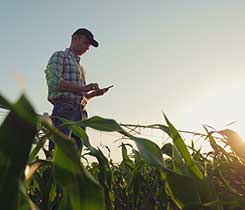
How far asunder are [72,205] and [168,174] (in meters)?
0.16

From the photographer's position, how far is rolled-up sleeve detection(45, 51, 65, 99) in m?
3.56

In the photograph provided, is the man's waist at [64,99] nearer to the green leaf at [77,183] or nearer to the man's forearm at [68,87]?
the man's forearm at [68,87]

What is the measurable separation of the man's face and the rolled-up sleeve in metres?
0.28

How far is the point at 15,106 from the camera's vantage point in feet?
1.16

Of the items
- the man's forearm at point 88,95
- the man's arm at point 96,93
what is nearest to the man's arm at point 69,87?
the man's arm at point 96,93

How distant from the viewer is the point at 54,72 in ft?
11.8

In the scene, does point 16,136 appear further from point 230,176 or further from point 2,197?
point 230,176

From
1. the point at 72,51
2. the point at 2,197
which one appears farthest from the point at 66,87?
the point at 2,197

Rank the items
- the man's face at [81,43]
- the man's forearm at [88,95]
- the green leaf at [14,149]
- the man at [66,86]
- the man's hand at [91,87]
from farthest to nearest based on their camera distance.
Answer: the man's face at [81,43]
the man's forearm at [88,95]
the man at [66,86]
the man's hand at [91,87]
the green leaf at [14,149]

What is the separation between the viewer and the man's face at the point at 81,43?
3.95 meters

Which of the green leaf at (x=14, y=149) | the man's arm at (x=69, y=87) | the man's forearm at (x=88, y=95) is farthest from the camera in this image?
the man's forearm at (x=88, y=95)

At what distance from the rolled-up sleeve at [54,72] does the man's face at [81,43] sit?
28cm

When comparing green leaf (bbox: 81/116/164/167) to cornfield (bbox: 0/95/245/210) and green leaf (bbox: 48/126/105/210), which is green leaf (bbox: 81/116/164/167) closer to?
cornfield (bbox: 0/95/245/210)

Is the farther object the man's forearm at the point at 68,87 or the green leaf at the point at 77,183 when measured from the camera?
the man's forearm at the point at 68,87
